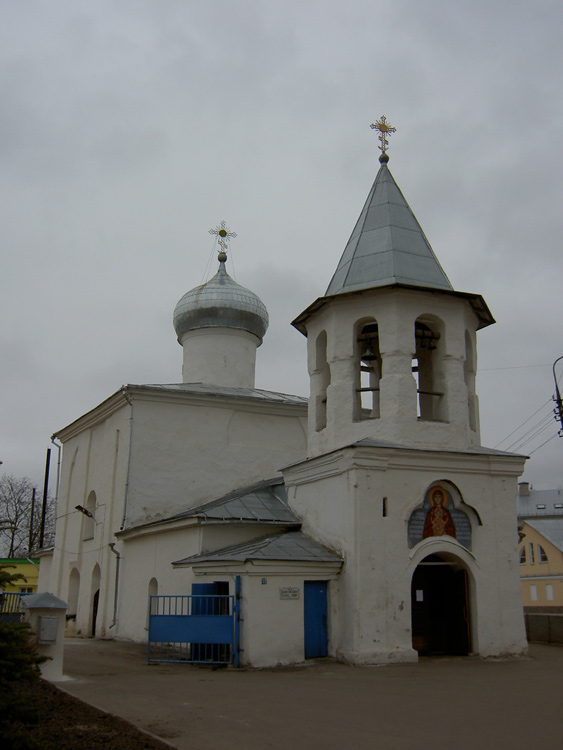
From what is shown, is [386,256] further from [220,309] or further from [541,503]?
[541,503]

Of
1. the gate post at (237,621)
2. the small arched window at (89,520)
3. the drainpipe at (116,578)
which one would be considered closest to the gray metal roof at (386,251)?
the gate post at (237,621)

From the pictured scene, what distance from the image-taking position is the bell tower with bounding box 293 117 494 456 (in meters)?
13.1

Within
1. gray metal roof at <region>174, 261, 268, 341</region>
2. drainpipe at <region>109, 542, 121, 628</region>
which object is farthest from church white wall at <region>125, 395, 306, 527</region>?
gray metal roof at <region>174, 261, 268, 341</region>

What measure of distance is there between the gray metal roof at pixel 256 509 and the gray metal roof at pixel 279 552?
2.43ft

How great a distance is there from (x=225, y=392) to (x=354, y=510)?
8.55 meters

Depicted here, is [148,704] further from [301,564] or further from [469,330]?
[469,330]

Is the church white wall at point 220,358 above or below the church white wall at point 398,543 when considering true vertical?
above

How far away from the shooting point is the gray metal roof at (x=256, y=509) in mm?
14102

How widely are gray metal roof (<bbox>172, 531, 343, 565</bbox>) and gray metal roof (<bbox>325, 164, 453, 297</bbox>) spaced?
4.68 m

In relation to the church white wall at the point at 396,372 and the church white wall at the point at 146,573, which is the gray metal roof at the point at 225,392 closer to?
the church white wall at the point at 146,573

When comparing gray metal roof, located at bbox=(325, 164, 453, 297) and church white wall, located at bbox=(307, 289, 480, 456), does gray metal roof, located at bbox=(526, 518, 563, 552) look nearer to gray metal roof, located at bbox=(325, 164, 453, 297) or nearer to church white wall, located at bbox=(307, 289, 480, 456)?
church white wall, located at bbox=(307, 289, 480, 456)

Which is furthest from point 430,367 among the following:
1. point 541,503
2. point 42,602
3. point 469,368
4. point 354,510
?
point 541,503

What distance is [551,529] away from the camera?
40781 millimetres

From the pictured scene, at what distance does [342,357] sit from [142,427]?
6.51 metres
